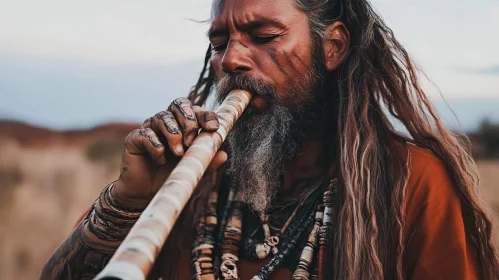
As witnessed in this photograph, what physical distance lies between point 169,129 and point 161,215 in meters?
0.60

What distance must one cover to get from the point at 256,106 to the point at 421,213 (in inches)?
30.3

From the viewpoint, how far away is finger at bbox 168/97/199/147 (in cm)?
239

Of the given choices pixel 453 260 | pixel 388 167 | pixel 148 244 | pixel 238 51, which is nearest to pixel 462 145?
pixel 388 167

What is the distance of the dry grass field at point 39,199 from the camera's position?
35.1 ft

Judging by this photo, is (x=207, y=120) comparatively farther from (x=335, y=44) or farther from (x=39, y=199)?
(x=39, y=199)

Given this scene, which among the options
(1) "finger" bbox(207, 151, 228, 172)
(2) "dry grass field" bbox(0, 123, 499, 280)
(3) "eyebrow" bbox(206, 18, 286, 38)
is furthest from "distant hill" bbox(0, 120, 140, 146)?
(1) "finger" bbox(207, 151, 228, 172)

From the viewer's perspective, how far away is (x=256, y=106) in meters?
3.01

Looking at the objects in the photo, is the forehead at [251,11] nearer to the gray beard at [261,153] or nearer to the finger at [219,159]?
the gray beard at [261,153]

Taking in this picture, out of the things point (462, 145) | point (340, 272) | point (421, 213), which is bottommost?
point (340, 272)

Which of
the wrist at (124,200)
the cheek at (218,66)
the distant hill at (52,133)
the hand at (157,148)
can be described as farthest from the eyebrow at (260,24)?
the distant hill at (52,133)

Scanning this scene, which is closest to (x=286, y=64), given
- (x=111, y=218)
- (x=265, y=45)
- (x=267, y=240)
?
(x=265, y=45)

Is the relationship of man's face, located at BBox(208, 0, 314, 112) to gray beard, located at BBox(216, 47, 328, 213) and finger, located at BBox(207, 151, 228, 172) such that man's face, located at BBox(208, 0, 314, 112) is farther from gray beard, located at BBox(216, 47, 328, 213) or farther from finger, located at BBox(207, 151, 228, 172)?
finger, located at BBox(207, 151, 228, 172)

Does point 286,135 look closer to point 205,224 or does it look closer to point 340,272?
point 205,224

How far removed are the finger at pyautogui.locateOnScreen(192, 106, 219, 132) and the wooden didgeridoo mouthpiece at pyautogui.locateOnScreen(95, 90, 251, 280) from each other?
3cm
